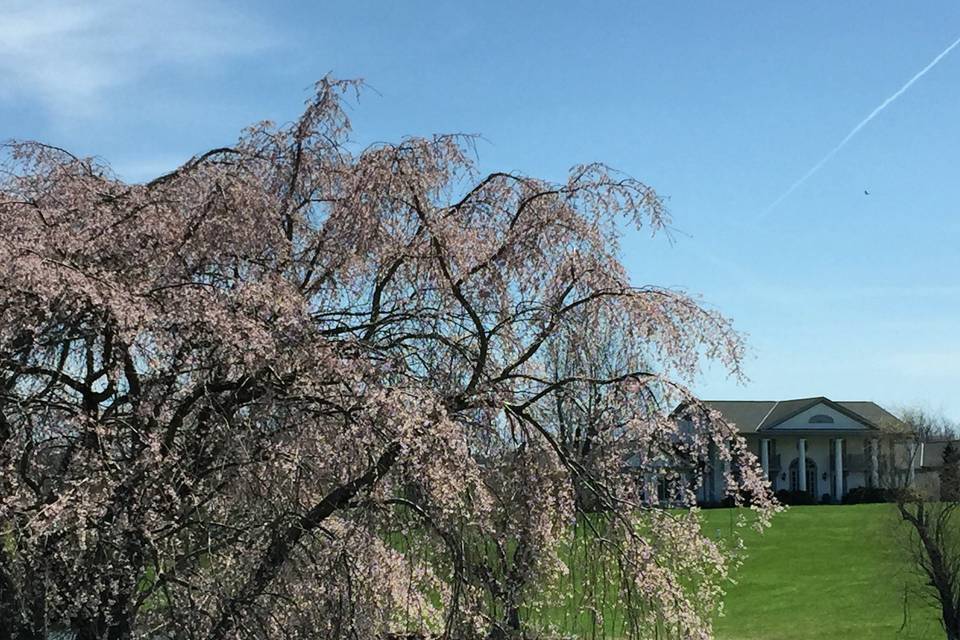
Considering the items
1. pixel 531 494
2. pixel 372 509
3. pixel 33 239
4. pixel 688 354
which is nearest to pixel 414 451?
pixel 372 509

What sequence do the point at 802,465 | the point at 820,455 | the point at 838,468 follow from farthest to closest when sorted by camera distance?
the point at 820,455, the point at 838,468, the point at 802,465

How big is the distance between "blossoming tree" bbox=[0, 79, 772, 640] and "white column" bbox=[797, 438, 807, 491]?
4642 centimetres

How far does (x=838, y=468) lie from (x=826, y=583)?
51.5ft

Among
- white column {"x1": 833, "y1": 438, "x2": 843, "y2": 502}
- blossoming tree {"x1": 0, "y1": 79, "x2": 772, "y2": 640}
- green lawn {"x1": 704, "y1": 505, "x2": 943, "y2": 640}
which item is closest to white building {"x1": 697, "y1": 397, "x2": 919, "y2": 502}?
white column {"x1": 833, "y1": 438, "x2": 843, "y2": 502}

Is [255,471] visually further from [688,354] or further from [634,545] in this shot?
[688,354]

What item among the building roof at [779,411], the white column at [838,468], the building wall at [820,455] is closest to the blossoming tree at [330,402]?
the building roof at [779,411]

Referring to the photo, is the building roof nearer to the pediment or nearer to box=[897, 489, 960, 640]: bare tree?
the pediment

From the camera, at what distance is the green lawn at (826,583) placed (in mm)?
29953

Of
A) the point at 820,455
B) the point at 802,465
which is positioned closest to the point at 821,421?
the point at 820,455

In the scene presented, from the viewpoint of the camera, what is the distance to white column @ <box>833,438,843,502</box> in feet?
168

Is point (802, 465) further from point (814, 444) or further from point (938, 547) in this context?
point (938, 547)

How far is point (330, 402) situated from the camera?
5.61 metres

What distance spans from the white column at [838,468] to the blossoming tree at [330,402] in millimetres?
47477

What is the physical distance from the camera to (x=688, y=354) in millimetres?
5988
